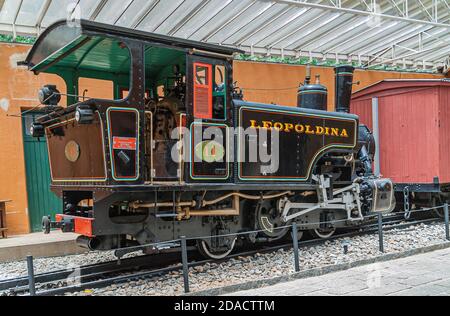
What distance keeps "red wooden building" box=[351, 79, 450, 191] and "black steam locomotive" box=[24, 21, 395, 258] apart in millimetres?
3131

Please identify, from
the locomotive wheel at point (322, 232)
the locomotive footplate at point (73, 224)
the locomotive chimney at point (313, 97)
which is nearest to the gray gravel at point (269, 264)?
the locomotive wheel at point (322, 232)

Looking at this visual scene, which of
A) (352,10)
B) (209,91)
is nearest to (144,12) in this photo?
(209,91)

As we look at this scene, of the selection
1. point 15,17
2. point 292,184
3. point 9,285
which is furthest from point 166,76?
point 15,17

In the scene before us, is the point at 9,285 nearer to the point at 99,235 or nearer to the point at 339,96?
the point at 99,235

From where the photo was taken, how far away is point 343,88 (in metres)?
9.24

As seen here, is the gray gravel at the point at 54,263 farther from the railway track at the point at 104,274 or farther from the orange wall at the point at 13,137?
the orange wall at the point at 13,137

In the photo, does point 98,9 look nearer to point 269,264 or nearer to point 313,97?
point 313,97

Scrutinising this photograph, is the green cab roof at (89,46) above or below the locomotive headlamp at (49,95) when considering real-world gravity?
above

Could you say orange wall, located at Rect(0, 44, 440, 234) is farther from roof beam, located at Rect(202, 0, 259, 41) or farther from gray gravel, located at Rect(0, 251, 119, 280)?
roof beam, located at Rect(202, 0, 259, 41)

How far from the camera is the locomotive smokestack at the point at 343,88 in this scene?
30.1 ft
